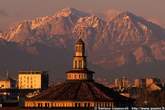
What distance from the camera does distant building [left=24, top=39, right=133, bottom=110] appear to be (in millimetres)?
181000

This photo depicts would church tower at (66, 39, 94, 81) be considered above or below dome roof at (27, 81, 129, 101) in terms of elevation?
above

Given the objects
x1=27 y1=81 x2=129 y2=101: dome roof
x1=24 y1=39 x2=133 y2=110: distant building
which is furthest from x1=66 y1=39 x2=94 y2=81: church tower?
x1=27 y1=81 x2=129 y2=101: dome roof

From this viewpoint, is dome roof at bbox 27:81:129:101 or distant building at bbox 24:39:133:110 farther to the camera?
dome roof at bbox 27:81:129:101

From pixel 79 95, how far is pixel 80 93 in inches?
36.3

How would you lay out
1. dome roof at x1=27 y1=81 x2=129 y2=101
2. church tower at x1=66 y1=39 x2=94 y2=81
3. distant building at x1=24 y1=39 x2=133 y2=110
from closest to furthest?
distant building at x1=24 y1=39 x2=133 y2=110 → dome roof at x1=27 y1=81 x2=129 y2=101 → church tower at x1=66 y1=39 x2=94 y2=81

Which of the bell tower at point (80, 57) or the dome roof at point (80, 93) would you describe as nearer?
the dome roof at point (80, 93)

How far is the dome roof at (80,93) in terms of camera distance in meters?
183

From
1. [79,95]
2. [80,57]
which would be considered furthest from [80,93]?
[80,57]

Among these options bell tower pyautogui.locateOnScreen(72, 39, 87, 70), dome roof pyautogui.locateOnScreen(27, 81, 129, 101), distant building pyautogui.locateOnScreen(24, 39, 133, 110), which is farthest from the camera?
bell tower pyautogui.locateOnScreen(72, 39, 87, 70)

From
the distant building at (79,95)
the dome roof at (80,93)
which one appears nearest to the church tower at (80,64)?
the distant building at (79,95)

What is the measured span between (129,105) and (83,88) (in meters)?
7.07

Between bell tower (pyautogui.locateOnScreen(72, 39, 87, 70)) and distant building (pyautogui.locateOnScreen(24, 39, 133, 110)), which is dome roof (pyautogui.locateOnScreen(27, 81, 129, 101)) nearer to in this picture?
distant building (pyautogui.locateOnScreen(24, 39, 133, 110))

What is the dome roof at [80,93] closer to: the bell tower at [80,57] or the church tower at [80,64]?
the church tower at [80,64]

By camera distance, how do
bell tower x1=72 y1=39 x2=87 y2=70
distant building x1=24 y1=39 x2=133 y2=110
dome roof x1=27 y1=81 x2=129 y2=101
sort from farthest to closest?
bell tower x1=72 y1=39 x2=87 y2=70, dome roof x1=27 y1=81 x2=129 y2=101, distant building x1=24 y1=39 x2=133 y2=110
